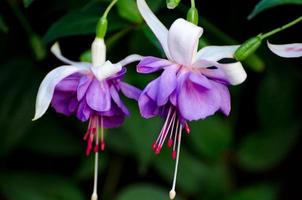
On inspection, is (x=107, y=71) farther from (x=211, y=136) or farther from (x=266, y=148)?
(x=266, y=148)

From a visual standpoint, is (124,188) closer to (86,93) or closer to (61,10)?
(61,10)

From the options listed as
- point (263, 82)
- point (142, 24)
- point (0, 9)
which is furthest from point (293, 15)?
point (0, 9)

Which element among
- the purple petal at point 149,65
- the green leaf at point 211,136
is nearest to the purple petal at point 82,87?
the purple petal at point 149,65

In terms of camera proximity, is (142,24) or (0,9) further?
(0,9)

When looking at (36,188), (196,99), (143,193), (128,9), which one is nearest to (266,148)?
(143,193)

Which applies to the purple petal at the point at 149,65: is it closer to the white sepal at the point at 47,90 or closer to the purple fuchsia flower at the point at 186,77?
the purple fuchsia flower at the point at 186,77
